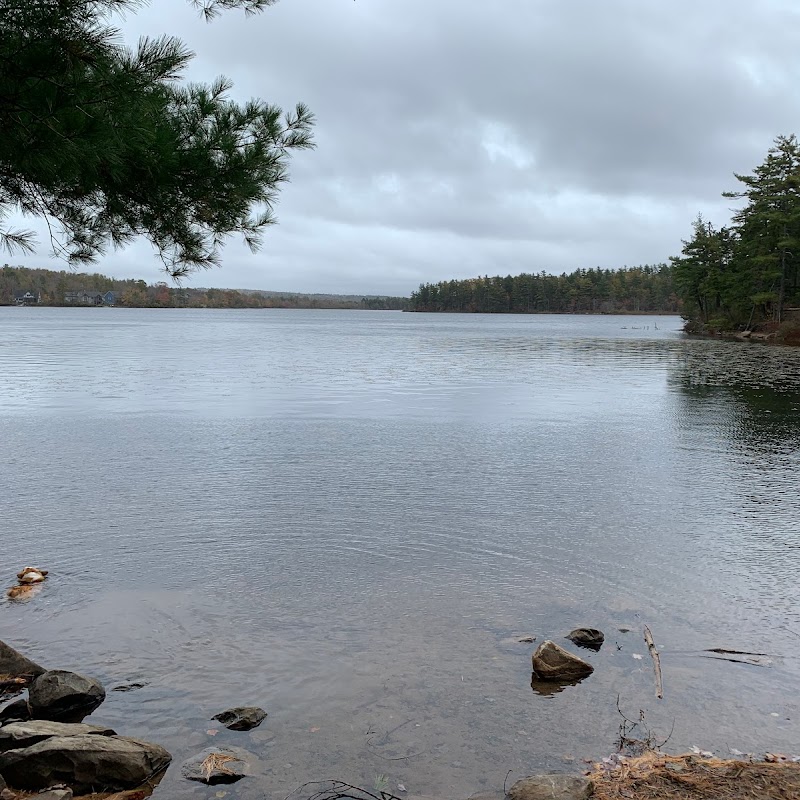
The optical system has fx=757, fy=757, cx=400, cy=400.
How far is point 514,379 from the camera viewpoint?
32.4m

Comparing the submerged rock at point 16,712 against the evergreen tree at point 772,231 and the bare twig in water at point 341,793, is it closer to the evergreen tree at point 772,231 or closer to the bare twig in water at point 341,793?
the bare twig in water at point 341,793

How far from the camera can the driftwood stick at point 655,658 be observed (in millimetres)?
6273

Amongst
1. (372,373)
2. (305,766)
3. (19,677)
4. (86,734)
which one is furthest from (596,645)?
Answer: (372,373)

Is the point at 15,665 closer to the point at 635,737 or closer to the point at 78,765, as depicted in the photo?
the point at 78,765

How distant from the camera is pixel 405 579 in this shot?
8.77 metres

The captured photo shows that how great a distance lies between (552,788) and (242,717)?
2.42 meters

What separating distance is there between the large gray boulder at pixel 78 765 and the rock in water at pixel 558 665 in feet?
10.4

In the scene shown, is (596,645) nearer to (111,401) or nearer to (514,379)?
(111,401)

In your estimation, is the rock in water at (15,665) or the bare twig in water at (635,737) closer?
the bare twig in water at (635,737)

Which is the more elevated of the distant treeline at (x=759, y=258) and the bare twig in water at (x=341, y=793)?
the distant treeline at (x=759, y=258)

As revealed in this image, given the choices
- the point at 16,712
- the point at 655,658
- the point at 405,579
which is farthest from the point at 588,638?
the point at 16,712

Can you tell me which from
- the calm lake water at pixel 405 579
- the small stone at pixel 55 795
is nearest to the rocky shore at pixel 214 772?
the small stone at pixel 55 795

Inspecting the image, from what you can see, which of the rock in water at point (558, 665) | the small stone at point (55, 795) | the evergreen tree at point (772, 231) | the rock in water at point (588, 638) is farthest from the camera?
the evergreen tree at point (772, 231)

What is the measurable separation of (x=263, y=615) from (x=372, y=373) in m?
27.6
